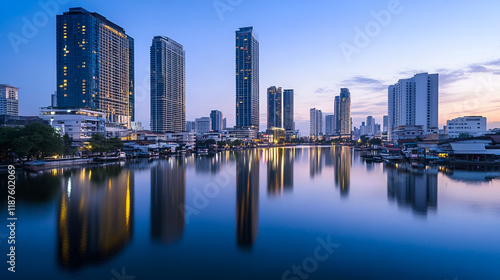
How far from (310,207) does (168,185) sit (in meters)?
11.0

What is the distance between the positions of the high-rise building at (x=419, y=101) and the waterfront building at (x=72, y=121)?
79308mm

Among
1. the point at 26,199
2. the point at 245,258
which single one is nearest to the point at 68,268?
the point at 245,258

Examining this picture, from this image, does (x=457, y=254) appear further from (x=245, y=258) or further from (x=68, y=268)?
(x=68, y=268)

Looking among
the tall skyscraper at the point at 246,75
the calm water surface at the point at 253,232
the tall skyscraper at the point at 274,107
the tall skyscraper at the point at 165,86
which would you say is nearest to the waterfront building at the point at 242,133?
the tall skyscraper at the point at 246,75

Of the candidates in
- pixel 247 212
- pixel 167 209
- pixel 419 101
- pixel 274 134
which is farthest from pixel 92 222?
pixel 274 134

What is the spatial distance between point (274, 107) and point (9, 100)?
139785 millimetres

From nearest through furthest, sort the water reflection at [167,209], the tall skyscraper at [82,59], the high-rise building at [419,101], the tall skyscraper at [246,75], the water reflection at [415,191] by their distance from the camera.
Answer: the water reflection at [167,209]
the water reflection at [415,191]
the tall skyscraper at [82,59]
the high-rise building at [419,101]
the tall skyscraper at [246,75]

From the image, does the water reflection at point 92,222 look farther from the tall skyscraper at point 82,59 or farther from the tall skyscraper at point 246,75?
the tall skyscraper at point 246,75

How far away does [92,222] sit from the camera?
39.0 feet

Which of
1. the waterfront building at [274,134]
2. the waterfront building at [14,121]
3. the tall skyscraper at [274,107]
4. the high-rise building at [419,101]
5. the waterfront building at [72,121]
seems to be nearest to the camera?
the waterfront building at [14,121]

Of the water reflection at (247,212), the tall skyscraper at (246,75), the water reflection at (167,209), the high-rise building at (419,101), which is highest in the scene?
the tall skyscraper at (246,75)

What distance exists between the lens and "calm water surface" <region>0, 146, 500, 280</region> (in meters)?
8.23

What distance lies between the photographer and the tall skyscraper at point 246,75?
130 metres

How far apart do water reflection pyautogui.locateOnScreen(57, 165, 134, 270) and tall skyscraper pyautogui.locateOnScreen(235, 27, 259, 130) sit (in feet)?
367
